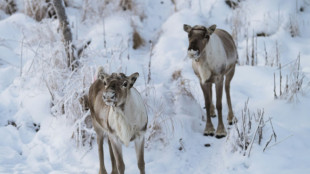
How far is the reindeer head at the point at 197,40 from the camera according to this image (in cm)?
438

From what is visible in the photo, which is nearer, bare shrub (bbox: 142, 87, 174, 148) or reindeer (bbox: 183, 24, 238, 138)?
reindeer (bbox: 183, 24, 238, 138)

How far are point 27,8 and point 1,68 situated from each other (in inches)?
98.5

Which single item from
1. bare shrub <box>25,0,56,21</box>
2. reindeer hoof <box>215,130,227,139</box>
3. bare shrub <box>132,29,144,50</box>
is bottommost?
reindeer hoof <box>215,130,227,139</box>

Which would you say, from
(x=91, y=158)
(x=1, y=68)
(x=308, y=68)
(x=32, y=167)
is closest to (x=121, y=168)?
(x=91, y=158)

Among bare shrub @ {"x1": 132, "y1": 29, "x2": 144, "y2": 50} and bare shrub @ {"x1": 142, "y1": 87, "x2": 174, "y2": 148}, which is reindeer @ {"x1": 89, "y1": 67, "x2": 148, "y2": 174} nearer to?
bare shrub @ {"x1": 142, "y1": 87, "x2": 174, "y2": 148}

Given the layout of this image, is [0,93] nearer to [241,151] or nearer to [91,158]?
[91,158]

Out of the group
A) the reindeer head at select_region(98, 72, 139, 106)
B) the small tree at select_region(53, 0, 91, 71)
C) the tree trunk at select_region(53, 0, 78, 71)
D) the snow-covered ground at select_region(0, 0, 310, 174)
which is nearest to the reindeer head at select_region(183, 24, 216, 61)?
the snow-covered ground at select_region(0, 0, 310, 174)

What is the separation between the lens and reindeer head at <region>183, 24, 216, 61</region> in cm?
438

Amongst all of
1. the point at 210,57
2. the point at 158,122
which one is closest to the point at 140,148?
the point at 158,122

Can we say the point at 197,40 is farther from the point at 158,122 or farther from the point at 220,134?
the point at 220,134

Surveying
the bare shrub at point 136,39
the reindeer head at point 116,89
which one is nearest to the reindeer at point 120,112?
the reindeer head at point 116,89

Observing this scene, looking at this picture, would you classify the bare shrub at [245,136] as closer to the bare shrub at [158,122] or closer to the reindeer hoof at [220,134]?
the reindeer hoof at [220,134]

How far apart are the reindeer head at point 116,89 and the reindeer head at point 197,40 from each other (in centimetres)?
116

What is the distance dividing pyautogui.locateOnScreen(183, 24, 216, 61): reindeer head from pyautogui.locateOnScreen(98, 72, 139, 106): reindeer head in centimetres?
116
